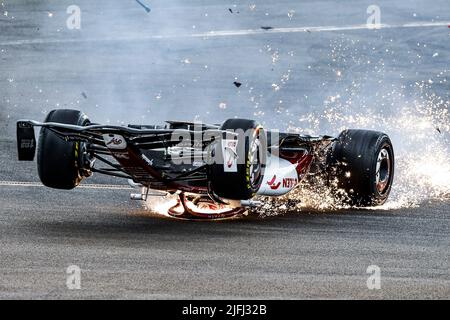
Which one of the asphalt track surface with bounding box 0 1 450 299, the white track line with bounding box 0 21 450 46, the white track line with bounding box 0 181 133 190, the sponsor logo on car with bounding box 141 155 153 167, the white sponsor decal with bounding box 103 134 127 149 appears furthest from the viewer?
the white track line with bounding box 0 21 450 46

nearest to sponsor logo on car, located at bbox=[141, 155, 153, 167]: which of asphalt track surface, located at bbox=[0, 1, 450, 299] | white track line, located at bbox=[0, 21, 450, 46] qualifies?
asphalt track surface, located at bbox=[0, 1, 450, 299]

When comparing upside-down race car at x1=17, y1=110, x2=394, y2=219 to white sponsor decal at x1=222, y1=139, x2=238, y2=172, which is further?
upside-down race car at x1=17, y1=110, x2=394, y2=219

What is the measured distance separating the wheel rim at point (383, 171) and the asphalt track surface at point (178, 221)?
338mm

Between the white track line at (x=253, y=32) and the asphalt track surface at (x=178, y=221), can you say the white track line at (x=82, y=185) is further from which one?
Answer: the white track line at (x=253, y=32)

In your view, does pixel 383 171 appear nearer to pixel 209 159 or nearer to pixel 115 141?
pixel 209 159

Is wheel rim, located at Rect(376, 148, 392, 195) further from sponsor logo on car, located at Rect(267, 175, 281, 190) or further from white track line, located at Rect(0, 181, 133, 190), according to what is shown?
white track line, located at Rect(0, 181, 133, 190)

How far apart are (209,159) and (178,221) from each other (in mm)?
1116

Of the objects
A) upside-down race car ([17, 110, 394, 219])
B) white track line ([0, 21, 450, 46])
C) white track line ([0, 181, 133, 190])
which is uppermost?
white track line ([0, 21, 450, 46])

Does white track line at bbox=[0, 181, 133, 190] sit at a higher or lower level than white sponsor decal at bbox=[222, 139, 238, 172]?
lower

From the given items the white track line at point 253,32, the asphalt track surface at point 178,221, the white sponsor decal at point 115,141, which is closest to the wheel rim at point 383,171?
the asphalt track surface at point 178,221

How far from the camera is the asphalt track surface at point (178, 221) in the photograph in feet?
27.0

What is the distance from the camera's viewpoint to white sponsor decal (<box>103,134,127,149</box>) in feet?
34.7

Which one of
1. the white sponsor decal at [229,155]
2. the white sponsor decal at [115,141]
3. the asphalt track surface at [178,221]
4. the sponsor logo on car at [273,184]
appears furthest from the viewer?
the sponsor logo on car at [273,184]

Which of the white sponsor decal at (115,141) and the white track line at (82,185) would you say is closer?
the white sponsor decal at (115,141)
